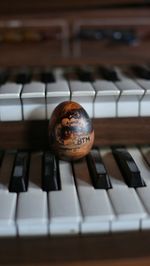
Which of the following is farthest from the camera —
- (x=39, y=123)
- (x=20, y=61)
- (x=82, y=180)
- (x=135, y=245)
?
(x=20, y=61)

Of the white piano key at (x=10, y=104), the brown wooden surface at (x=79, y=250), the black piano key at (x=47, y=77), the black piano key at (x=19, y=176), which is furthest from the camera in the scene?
the black piano key at (x=47, y=77)

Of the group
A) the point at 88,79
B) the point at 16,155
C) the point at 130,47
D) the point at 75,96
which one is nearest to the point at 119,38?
the point at 130,47

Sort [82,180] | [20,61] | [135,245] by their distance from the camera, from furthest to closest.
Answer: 1. [20,61]
2. [82,180]
3. [135,245]

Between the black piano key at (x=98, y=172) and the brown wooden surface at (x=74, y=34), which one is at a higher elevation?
the brown wooden surface at (x=74, y=34)

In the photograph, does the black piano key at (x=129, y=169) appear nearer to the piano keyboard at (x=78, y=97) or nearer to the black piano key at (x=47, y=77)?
the piano keyboard at (x=78, y=97)

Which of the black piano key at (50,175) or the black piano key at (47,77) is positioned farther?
the black piano key at (47,77)

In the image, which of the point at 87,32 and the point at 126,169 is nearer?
the point at 126,169

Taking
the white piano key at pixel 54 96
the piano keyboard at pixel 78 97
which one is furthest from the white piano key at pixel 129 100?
the white piano key at pixel 54 96

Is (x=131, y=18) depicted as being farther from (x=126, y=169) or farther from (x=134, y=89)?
(x=126, y=169)

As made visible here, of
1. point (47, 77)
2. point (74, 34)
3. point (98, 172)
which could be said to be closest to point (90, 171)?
point (98, 172)
